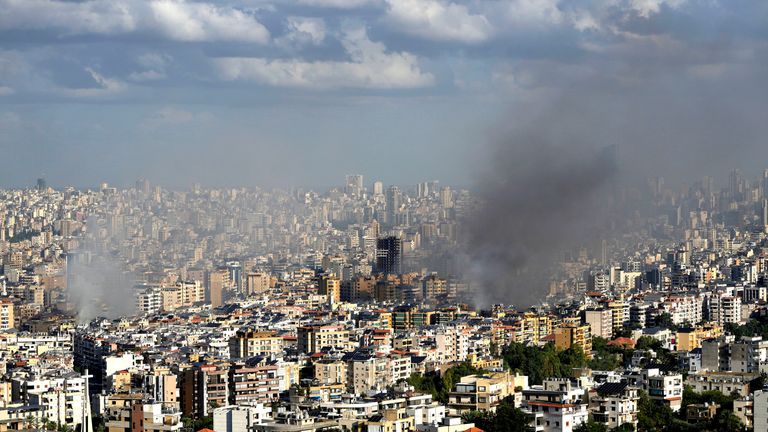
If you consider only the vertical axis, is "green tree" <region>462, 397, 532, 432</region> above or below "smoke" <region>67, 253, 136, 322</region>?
below

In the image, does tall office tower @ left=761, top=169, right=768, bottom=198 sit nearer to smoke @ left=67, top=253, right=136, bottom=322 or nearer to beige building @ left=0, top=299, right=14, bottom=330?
smoke @ left=67, top=253, right=136, bottom=322

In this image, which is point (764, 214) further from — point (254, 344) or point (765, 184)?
point (254, 344)

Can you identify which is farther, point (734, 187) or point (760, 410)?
point (734, 187)

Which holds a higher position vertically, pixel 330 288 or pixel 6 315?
pixel 330 288

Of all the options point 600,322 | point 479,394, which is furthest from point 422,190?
point 479,394

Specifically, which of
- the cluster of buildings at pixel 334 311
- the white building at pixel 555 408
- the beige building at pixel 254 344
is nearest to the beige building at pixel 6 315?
the cluster of buildings at pixel 334 311

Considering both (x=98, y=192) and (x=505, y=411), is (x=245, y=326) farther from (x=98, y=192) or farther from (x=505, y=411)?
(x=98, y=192)

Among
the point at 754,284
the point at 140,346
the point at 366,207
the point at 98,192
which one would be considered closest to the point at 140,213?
the point at 98,192

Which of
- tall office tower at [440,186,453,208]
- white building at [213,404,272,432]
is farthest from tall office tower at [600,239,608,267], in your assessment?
white building at [213,404,272,432]
